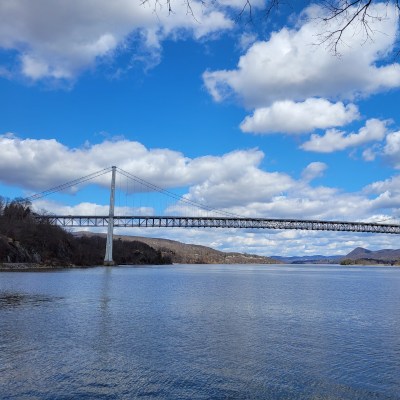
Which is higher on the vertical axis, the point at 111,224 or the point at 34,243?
the point at 111,224

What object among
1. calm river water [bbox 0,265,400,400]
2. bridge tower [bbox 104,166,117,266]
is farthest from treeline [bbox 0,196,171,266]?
calm river water [bbox 0,265,400,400]

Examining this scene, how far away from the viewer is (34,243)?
319 feet

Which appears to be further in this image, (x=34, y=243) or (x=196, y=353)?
(x=34, y=243)

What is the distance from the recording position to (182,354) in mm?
14430

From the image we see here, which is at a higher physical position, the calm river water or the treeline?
the treeline

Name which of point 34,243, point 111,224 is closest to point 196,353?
point 34,243

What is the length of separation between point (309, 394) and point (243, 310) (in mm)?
14971

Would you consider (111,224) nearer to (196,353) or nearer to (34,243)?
(34,243)

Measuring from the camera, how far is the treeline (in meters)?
87.4

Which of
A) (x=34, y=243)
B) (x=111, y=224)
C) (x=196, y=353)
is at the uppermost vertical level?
(x=111, y=224)

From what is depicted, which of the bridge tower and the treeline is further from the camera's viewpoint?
the bridge tower

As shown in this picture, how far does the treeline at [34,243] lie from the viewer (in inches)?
3440

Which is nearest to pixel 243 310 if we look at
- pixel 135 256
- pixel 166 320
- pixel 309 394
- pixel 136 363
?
pixel 166 320

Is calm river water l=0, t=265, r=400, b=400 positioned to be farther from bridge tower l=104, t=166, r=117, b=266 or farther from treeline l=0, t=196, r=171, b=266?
bridge tower l=104, t=166, r=117, b=266
